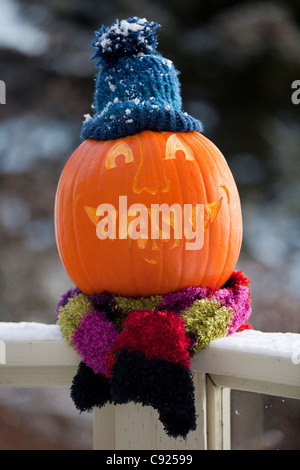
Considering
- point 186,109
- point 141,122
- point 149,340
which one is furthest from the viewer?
point 186,109

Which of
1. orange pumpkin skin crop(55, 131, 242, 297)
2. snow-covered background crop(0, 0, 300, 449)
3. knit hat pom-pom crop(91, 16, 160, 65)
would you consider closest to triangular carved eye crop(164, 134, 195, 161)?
orange pumpkin skin crop(55, 131, 242, 297)

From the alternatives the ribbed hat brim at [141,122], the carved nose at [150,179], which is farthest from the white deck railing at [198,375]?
the ribbed hat brim at [141,122]

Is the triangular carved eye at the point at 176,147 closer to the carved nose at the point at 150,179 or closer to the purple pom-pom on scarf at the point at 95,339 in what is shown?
the carved nose at the point at 150,179

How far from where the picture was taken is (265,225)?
80.4 inches

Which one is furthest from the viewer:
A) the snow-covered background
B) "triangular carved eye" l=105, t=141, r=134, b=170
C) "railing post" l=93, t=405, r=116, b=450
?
the snow-covered background

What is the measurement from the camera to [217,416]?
3.00ft

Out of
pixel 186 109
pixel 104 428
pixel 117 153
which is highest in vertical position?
pixel 186 109

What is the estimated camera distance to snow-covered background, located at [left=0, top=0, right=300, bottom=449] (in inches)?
78.8

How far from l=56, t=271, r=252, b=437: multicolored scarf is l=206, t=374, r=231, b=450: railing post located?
0.10 m

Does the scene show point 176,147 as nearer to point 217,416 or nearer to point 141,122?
point 141,122

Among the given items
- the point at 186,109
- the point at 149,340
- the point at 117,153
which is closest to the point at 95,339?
the point at 149,340

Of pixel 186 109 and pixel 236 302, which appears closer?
pixel 236 302

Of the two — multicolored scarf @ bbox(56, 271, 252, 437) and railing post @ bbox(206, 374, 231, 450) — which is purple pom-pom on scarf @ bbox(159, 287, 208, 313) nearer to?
multicolored scarf @ bbox(56, 271, 252, 437)

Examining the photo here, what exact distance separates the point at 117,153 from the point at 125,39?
22cm
